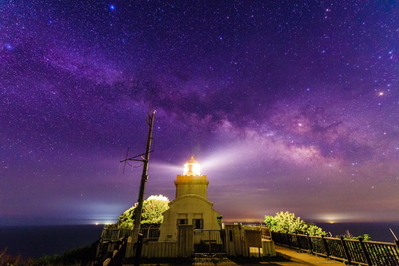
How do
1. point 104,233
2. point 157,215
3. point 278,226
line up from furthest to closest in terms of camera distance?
point 157,215 → point 278,226 → point 104,233

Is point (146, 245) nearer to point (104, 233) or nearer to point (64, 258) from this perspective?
point (104, 233)

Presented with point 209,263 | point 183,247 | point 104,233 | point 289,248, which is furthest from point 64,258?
point 289,248

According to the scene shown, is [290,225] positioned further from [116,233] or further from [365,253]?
[116,233]

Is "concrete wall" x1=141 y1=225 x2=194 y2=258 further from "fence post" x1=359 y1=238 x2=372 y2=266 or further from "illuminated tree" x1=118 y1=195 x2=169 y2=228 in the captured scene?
"illuminated tree" x1=118 y1=195 x2=169 y2=228

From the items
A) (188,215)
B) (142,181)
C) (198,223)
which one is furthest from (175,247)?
(198,223)

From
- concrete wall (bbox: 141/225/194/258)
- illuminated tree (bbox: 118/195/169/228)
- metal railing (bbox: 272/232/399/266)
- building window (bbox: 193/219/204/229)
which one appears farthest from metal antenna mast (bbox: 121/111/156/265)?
illuminated tree (bbox: 118/195/169/228)

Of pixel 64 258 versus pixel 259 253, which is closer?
pixel 259 253

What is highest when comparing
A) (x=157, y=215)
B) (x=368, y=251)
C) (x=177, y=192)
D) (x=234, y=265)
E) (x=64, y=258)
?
(x=177, y=192)

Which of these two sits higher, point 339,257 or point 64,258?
point 339,257

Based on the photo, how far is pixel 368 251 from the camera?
934 cm

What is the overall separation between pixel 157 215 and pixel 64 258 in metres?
15.2

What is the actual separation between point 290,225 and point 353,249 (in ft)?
38.2

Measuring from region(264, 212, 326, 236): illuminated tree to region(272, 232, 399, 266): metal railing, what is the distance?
5.67m

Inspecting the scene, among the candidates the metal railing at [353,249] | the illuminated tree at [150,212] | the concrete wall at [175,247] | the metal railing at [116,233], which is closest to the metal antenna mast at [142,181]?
the concrete wall at [175,247]
